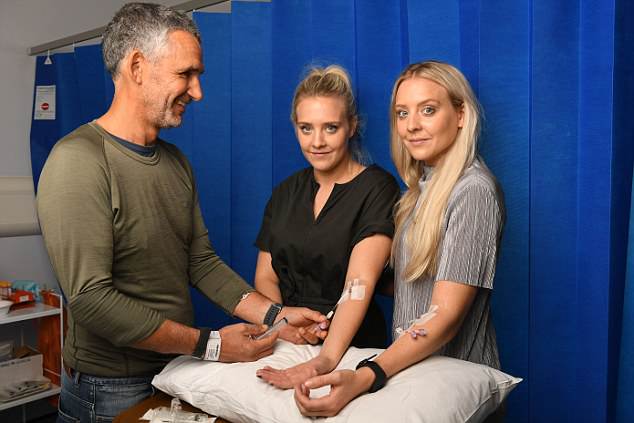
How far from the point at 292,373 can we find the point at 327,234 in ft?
1.48

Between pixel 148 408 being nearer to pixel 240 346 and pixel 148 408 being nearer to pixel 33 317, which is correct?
pixel 240 346

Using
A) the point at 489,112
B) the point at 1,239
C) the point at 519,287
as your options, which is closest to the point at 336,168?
the point at 489,112

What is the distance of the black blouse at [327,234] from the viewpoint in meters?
1.44

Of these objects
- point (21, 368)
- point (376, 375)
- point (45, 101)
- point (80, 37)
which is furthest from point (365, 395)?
point (45, 101)

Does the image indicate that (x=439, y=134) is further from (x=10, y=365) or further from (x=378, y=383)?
(x=10, y=365)

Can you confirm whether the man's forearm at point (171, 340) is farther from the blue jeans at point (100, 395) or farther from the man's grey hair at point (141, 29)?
the man's grey hair at point (141, 29)

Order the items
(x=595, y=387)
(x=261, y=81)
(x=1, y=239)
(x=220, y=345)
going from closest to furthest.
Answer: (x=220, y=345) < (x=595, y=387) < (x=261, y=81) < (x=1, y=239)

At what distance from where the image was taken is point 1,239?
2973 mm

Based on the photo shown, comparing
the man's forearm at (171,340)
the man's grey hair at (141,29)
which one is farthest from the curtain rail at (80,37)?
the man's forearm at (171,340)

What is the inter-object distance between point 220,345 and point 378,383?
0.34m

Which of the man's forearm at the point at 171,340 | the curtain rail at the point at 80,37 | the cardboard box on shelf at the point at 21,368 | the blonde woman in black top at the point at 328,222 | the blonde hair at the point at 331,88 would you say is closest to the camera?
the man's forearm at the point at 171,340

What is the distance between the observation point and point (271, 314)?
1433 millimetres

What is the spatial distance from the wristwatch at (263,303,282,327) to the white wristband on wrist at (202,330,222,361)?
0.25 metres

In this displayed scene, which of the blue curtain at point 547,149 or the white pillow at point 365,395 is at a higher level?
the blue curtain at point 547,149
